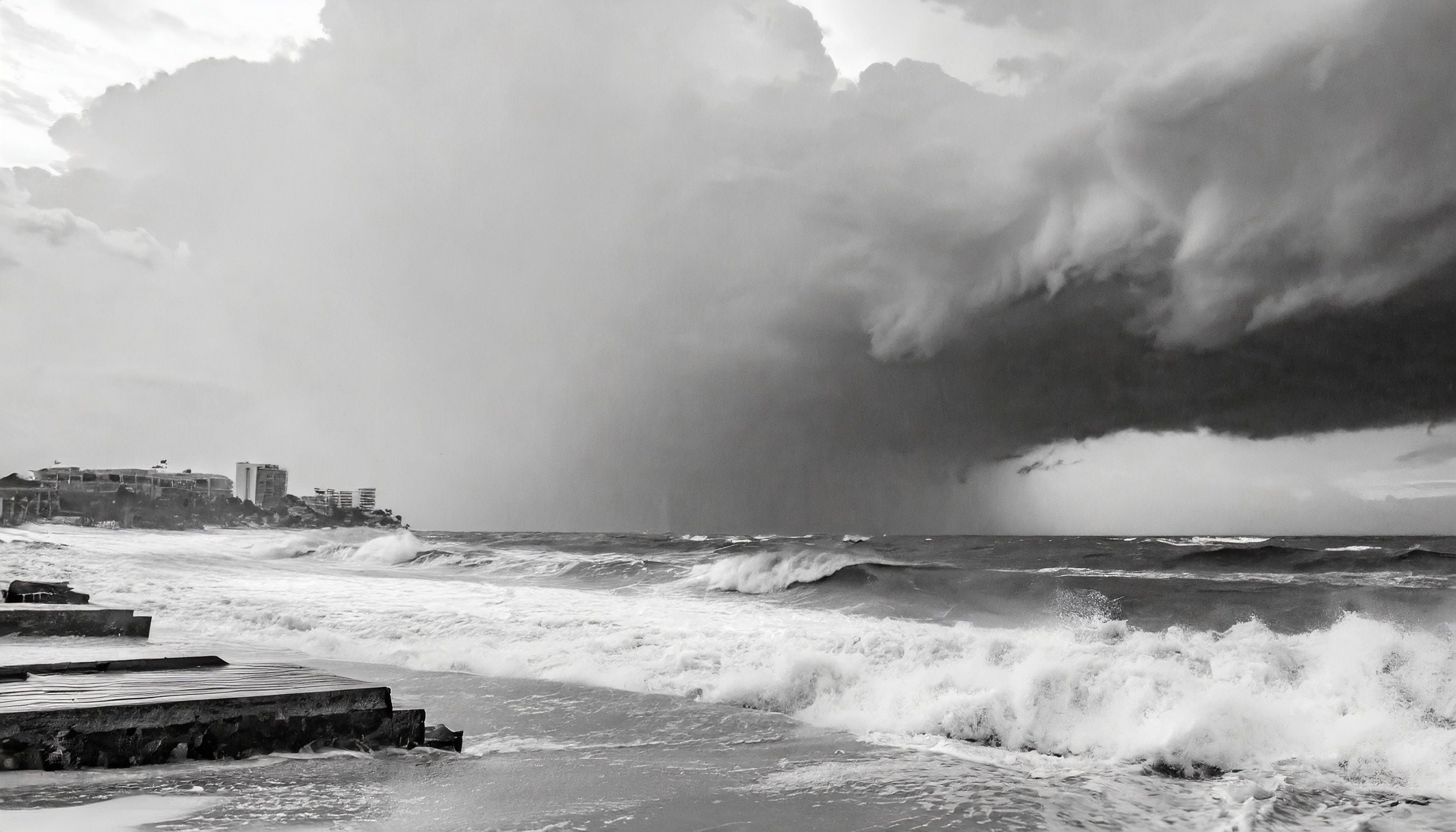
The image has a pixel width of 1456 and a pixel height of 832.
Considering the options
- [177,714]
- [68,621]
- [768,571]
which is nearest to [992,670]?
[177,714]

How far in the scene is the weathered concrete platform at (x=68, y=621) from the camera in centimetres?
861

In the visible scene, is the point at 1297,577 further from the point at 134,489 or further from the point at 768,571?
the point at 134,489

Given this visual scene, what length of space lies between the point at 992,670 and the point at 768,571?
16.6m

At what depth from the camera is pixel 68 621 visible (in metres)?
8.91

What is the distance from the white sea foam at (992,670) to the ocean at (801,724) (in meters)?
0.03

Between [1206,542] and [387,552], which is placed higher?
[1206,542]

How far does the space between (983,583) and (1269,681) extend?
1661 centimetres

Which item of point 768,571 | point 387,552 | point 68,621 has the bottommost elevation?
point 387,552

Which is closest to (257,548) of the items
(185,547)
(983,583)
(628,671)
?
(185,547)

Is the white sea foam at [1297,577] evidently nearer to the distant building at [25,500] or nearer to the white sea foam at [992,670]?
the white sea foam at [992,670]

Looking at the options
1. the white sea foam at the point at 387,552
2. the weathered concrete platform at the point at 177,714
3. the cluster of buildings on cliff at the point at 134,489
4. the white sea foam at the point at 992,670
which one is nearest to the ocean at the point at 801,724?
the white sea foam at the point at 992,670

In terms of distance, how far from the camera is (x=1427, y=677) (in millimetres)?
7332

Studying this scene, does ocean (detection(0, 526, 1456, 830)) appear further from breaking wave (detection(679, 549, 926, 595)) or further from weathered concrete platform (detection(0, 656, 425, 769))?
breaking wave (detection(679, 549, 926, 595))

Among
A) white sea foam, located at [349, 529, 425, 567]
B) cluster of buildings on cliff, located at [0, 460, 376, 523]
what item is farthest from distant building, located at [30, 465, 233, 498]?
white sea foam, located at [349, 529, 425, 567]
